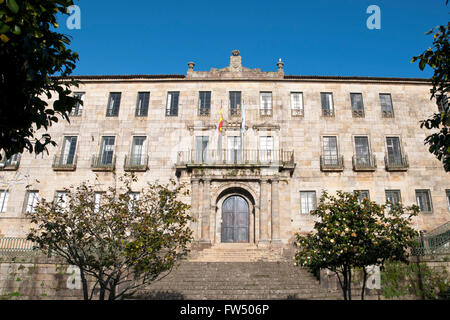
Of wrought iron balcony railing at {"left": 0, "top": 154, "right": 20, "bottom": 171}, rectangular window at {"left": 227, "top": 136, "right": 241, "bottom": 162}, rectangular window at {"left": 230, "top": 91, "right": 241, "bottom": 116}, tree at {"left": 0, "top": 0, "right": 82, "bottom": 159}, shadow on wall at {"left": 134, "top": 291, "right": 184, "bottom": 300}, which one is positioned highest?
rectangular window at {"left": 230, "top": 91, "right": 241, "bottom": 116}

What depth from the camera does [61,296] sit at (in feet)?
50.7

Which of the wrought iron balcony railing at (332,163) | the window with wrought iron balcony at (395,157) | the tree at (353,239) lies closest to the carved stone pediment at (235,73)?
the wrought iron balcony railing at (332,163)

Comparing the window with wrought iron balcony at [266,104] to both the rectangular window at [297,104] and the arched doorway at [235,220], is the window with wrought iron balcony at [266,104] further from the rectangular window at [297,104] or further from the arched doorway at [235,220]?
the arched doorway at [235,220]

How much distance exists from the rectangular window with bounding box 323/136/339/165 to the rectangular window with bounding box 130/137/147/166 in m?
13.1

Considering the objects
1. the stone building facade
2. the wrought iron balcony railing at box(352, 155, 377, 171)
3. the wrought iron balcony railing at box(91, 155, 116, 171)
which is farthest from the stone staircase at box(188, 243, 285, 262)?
the wrought iron balcony railing at box(91, 155, 116, 171)

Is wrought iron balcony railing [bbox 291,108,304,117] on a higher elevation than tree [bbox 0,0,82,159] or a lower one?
higher

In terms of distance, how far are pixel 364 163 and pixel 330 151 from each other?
246cm

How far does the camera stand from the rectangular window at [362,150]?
22516mm

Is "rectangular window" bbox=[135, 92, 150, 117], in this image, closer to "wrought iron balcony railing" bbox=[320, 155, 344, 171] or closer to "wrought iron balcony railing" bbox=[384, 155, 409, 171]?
"wrought iron balcony railing" bbox=[320, 155, 344, 171]

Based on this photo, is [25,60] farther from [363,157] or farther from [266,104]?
[363,157]

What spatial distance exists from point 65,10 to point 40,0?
643 mm

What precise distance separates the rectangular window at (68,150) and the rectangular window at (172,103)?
285 inches

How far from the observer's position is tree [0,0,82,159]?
14.9 ft
